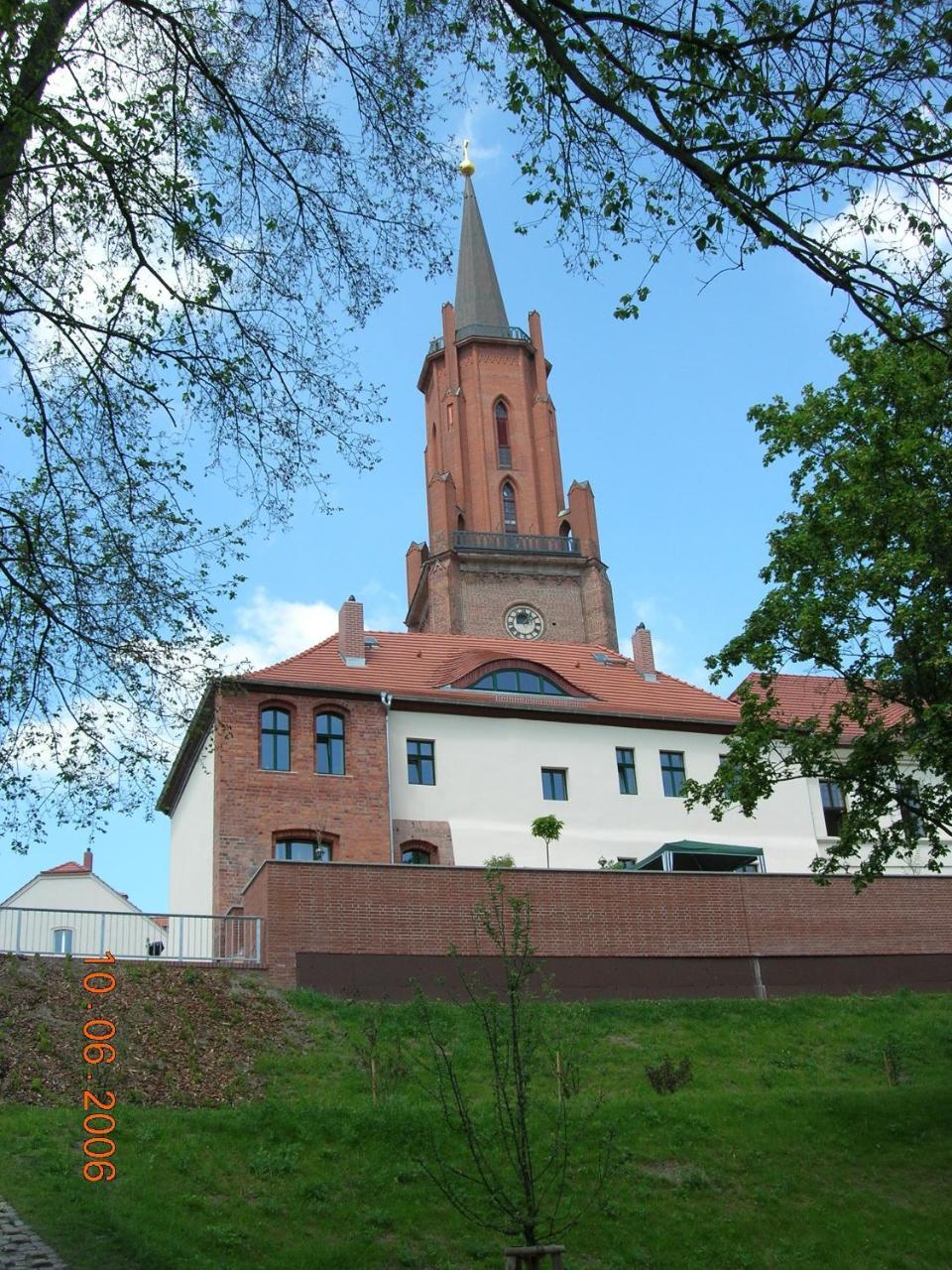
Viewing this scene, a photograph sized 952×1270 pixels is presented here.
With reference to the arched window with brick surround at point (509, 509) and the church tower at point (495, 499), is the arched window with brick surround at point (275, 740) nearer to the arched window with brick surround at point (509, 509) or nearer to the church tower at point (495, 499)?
the church tower at point (495, 499)

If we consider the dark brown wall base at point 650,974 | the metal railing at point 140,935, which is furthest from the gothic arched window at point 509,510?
the metal railing at point 140,935

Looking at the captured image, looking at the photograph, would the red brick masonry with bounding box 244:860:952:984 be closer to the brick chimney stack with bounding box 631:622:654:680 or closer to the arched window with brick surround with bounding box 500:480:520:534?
the brick chimney stack with bounding box 631:622:654:680

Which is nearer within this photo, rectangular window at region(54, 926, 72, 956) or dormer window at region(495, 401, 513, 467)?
rectangular window at region(54, 926, 72, 956)

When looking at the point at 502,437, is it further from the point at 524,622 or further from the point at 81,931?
the point at 81,931

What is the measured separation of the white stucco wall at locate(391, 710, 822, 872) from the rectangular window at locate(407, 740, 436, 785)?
0.13m

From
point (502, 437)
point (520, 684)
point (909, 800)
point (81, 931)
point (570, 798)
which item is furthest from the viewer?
point (502, 437)

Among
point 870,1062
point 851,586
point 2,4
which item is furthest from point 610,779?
point 2,4

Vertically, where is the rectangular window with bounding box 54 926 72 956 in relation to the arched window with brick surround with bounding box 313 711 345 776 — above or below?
below

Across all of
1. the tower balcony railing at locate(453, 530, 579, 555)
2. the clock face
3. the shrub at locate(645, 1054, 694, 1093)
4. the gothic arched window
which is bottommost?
the shrub at locate(645, 1054, 694, 1093)

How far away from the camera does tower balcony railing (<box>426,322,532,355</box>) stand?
69500 millimetres

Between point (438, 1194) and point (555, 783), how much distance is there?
2048 centimetres

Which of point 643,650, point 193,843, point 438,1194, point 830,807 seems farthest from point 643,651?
point 438,1194

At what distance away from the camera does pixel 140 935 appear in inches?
1022

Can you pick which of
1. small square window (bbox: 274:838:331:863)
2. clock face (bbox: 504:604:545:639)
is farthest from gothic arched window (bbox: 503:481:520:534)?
small square window (bbox: 274:838:331:863)
